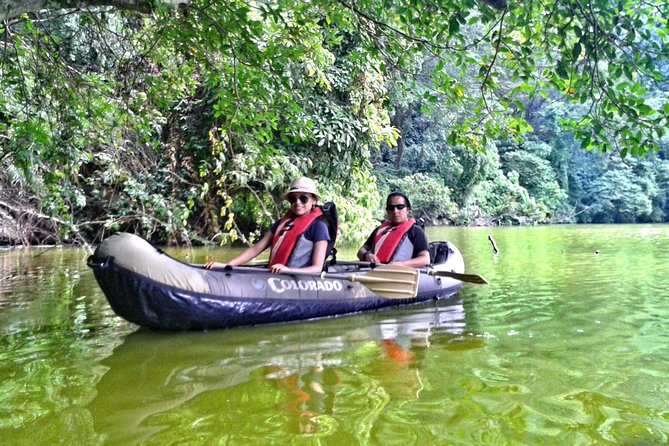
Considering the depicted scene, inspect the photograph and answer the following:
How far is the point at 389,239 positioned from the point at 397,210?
32 cm

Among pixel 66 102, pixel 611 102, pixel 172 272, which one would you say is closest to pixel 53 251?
pixel 66 102

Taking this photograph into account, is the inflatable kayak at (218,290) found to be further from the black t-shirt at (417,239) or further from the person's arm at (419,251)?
the black t-shirt at (417,239)

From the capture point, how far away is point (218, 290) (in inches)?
159

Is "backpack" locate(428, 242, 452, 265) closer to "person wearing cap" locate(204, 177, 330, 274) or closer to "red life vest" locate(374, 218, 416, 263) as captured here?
"red life vest" locate(374, 218, 416, 263)

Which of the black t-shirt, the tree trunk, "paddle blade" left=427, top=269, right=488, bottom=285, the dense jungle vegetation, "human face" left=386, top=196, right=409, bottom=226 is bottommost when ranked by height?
"paddle blade" left=427, top=269, right=488, bottom=285

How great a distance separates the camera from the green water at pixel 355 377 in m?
2.14

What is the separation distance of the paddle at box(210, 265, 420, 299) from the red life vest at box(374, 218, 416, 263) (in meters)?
0.62

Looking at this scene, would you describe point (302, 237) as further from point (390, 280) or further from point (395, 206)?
point (395, 206)

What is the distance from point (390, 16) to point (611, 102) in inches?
85.3

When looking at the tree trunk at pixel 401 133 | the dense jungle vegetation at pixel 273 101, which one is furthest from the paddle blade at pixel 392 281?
the tree trunk at pixel 401 133

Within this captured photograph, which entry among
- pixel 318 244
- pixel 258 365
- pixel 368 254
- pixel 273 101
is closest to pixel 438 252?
pixel 368 254

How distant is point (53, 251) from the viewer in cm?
1156

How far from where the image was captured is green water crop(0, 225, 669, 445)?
84.4 inches

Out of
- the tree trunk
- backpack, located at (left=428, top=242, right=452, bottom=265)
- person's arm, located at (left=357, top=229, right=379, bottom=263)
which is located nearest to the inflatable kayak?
person's arm, located at (left=357, top=229, right=379, bottom=263)
